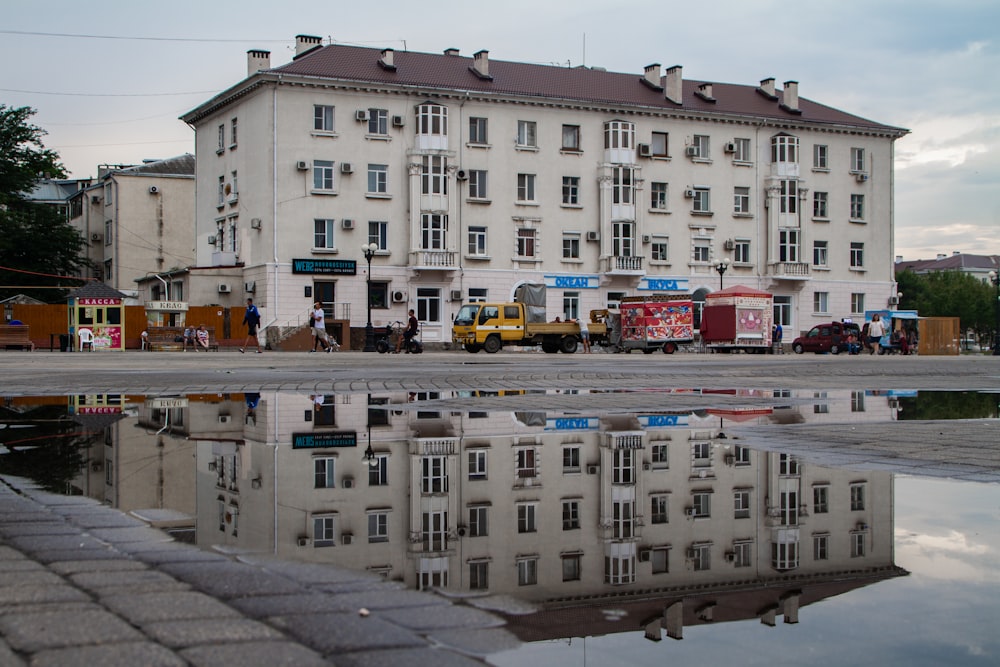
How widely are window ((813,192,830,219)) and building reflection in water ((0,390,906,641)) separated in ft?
185

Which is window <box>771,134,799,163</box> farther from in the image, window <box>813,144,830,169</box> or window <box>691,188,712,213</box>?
window <box>691,188,712,213</box>

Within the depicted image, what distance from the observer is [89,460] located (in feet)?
22.5

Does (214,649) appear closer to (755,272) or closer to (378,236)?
(378,236)

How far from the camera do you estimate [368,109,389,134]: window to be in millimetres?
52000

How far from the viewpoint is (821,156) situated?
6209 cm

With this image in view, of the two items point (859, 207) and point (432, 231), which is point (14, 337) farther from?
point (859, 207)

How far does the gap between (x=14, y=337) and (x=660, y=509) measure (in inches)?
1669

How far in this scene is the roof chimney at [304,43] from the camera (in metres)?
54.4

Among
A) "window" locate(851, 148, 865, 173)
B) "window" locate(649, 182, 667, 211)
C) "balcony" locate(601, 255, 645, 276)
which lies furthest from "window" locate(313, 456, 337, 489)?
"window" locate(851, 148, 865, 173)

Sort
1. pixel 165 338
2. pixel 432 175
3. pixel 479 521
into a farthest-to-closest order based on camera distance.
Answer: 1. pixel 432 175
2. pixel 165 338
3. pixel 479 521

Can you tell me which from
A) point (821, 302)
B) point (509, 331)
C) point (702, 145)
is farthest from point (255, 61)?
point (821, 302)

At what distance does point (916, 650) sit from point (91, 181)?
9798 centimetres

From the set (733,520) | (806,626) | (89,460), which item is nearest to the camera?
(806,626)

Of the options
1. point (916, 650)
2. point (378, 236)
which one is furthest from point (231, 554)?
point (378, 236)
